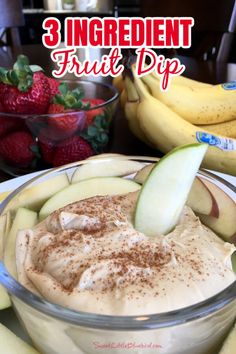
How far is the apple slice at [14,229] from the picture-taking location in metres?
0.61

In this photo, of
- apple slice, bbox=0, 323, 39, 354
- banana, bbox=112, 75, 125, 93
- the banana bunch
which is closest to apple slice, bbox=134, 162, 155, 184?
the banana bunch

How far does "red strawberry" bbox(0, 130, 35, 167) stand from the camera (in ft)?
3.23

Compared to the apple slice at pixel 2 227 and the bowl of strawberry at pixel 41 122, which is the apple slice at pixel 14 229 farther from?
the bowl of strawberry at pixel 41 122

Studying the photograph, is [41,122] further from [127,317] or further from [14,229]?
[127,317]

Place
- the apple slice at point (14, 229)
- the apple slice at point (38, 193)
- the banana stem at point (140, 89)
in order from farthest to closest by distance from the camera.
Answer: the banana stem at point (140, 89) → the apple slice at point (38, 193) → the apple slice at point (14, 229)

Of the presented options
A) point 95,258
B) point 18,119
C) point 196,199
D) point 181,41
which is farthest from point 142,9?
point 95,258

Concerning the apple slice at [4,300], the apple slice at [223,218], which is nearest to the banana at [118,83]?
the apple slice at [223,218]

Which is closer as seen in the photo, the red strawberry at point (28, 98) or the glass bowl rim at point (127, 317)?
the glass bowl rim at point (127, 317)

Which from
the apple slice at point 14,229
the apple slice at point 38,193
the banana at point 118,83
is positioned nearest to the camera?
the apple slice at point 14,229

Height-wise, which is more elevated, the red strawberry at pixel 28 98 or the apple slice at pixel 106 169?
the red strawberry at pixel 28 98

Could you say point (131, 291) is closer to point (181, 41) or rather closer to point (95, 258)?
point (95, 258)

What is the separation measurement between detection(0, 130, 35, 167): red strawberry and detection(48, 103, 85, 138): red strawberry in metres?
0.07

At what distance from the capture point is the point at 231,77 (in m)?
1.58

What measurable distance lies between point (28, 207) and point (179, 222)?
0.25 meters
